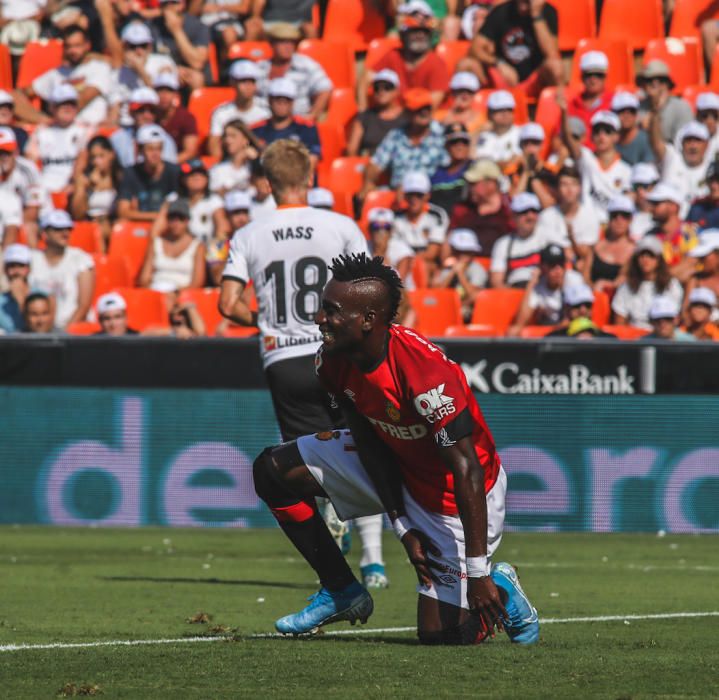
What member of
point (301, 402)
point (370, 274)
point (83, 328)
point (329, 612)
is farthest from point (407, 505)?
point (83, 328)

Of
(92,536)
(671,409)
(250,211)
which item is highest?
(250,211)

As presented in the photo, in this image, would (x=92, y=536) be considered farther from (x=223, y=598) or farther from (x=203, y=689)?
(x=203, y=689)

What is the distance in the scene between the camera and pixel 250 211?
1606 cm

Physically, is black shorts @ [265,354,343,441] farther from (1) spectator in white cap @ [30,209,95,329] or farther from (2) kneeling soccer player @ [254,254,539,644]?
(1) spectator in white cap @ [30,209,95,329]

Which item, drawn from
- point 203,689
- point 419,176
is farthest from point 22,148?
point 203,689

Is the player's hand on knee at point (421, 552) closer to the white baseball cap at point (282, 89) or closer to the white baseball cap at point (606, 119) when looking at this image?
the white baseball cap at point (606, 119)

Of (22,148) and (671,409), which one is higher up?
(22,148)

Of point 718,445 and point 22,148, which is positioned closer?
point 718,445

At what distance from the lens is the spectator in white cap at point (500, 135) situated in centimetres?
1677

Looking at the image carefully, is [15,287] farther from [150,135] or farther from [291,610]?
[291,610]

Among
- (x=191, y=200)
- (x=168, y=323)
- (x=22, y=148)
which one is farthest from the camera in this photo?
(x=22, y=148)

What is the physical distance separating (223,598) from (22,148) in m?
10.8

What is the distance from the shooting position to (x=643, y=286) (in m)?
14.6

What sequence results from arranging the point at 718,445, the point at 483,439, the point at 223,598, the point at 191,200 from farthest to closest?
the point at 191,200
the point at 718,445
the point at 223,598
the point at 483,439
